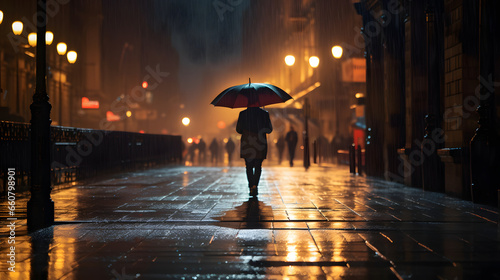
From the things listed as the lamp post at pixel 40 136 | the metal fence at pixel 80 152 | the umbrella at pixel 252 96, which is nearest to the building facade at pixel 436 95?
the umbrella at pixel 252 96

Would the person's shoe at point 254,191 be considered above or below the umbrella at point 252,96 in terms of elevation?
below

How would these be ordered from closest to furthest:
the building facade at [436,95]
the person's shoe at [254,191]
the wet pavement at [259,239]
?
the wet pavement at [259,239], the building facade at [436,95], the person's shoe at [254,191]

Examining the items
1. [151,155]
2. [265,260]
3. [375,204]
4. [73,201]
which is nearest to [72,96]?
[151,155]

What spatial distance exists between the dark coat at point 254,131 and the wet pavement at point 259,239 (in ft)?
3.28

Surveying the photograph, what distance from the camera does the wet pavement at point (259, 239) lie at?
450 centimetres

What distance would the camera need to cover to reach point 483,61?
29.7 feet

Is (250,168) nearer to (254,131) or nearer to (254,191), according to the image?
(254,191)

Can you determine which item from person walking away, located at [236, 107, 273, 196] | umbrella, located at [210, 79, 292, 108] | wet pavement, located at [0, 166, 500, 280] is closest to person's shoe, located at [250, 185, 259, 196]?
person walking away, located at [236, 107, 273, 196]

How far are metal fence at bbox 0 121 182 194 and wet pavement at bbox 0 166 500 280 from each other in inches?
53.2

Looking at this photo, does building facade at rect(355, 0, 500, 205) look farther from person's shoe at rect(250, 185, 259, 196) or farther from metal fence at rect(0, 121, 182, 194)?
metal fence at rect(0, 121, 182, 194)

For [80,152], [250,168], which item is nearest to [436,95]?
[250,168]

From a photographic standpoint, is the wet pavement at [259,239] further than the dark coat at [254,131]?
No

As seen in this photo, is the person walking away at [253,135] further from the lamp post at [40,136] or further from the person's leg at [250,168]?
the lamp post at [40,136]

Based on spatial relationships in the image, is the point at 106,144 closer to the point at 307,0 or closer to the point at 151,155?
the point at 151,155
